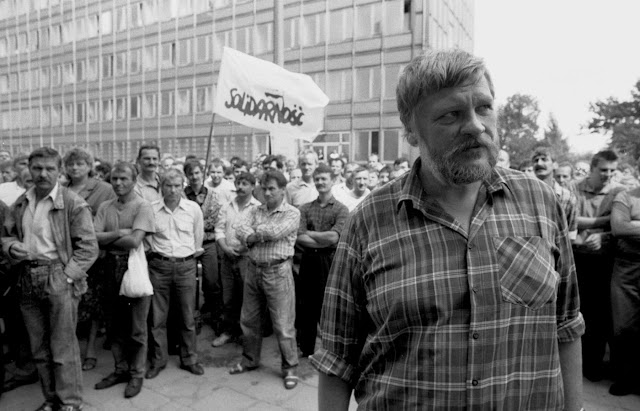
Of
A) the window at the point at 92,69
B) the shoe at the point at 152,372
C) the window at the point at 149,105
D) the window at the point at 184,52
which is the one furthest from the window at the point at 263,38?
the shoe at the point at 152,372

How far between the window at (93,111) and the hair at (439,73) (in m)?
46.0

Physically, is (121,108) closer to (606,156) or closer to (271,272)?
(271,272)

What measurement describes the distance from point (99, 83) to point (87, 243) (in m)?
43.5

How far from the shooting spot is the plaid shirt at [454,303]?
145 cm

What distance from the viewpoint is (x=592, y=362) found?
4.78m

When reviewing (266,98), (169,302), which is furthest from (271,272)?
(266,98)

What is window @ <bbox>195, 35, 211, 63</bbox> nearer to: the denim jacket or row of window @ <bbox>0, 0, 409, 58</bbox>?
row of window @ <bbox>0, 0, 409, 58</bbox>

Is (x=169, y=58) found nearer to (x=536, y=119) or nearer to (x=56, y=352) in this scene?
(x=56, y=352)

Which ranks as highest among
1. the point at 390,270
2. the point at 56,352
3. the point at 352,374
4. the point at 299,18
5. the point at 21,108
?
the point at 299,18

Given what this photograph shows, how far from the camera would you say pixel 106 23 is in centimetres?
4247

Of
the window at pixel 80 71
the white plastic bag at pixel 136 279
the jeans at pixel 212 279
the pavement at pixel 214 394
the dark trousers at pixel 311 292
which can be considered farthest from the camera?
the window at pixel 80 71

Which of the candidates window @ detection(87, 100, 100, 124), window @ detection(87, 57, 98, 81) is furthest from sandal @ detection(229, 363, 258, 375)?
window @ detection(87, 57, 98, 81)

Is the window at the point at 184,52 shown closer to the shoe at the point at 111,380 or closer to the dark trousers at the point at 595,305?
the shoe at the point at 111,380

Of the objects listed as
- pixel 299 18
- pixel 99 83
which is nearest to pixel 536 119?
pixel 299 18
